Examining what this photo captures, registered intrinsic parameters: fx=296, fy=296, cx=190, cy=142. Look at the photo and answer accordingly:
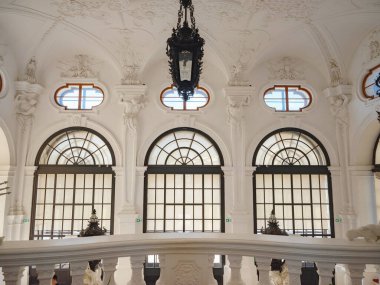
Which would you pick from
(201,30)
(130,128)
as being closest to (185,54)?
(201,30)

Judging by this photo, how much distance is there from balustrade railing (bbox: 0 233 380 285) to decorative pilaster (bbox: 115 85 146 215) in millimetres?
7172

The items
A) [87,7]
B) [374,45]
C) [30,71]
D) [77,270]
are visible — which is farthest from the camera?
[30,71]

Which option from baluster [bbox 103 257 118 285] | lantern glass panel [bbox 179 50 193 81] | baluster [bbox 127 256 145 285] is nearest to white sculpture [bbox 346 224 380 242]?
baluster [bbox 127 256 145 285]

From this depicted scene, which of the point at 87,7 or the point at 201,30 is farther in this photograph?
the point at 201,30

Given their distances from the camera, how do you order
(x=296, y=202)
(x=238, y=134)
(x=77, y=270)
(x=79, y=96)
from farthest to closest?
(x=79, y=96), (x=296, y=202), (x=238, y=134), (x=77, y=270)

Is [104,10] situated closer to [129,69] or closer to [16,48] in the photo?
[129,69]

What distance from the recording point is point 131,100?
9.27m

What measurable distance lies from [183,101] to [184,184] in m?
2.73

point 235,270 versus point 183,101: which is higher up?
point 183,101

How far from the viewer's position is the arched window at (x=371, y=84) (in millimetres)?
8430

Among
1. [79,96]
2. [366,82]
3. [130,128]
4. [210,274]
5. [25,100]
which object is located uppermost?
[366,82]

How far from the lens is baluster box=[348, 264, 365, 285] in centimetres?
186

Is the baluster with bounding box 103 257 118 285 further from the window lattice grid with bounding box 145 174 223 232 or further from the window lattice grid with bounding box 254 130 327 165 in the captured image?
the window lattice grid with bounding box 254 130 327 165

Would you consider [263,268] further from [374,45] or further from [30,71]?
[30,71]
